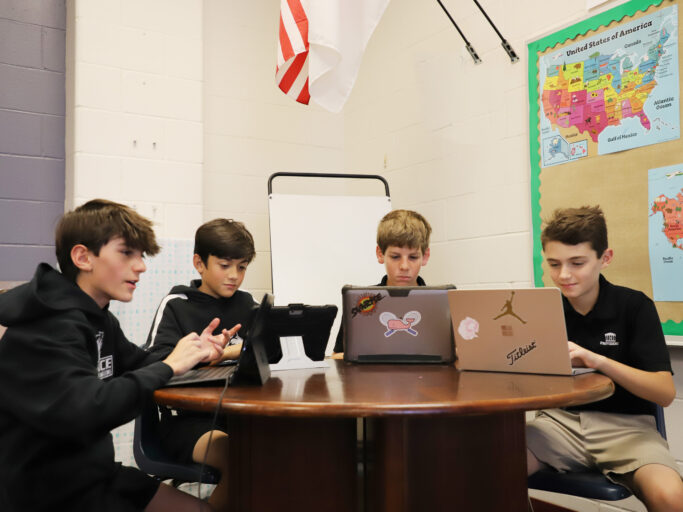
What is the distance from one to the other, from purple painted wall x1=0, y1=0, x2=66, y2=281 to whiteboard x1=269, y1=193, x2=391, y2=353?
1.03 meters

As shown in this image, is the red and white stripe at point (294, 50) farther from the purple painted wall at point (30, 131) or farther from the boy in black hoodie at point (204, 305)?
the purple painted wall at point (30, 131)

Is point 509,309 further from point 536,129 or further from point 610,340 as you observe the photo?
point 536,129

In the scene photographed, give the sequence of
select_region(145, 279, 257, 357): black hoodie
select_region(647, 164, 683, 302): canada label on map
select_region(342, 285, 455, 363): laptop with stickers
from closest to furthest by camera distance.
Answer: select_region(342, 285, 455, 363): laptop with stickers, select_region(145, 279, 257, 357): black hoodie, select_region(647, 164, 683, 302): canada label on map

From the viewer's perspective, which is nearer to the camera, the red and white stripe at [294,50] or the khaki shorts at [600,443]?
the khaki shorts at [600,443]

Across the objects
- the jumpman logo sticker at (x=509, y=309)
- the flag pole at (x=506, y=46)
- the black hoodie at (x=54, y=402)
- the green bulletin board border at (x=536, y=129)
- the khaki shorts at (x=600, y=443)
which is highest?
the flag pole at (x=506, y=46)

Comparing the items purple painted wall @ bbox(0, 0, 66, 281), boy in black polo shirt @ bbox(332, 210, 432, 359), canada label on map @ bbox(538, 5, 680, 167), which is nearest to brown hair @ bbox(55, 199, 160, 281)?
boy in black polo shirt @ bbox(332, 210, 432, 359)

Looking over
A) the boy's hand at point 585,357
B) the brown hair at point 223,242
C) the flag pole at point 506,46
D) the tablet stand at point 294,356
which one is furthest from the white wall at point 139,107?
the boy's hand at point 585,357

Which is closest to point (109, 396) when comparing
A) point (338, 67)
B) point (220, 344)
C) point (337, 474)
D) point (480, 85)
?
point (220, 344)

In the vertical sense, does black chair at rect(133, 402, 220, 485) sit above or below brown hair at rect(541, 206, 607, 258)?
below

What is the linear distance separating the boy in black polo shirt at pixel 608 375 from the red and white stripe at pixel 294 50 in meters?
1.41

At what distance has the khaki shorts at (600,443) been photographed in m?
1.46

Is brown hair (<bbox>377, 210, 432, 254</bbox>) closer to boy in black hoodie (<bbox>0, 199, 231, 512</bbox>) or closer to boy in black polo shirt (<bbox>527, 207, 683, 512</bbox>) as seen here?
boy in black polo shirt (<bbox>527, 207, 683, 512</bbox>)

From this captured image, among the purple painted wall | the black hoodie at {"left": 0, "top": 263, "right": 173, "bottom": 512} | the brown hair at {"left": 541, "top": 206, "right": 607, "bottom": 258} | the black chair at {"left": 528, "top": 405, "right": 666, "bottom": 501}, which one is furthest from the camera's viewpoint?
the purple painted wall

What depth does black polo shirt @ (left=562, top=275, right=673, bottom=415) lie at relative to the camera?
1.54 metres
